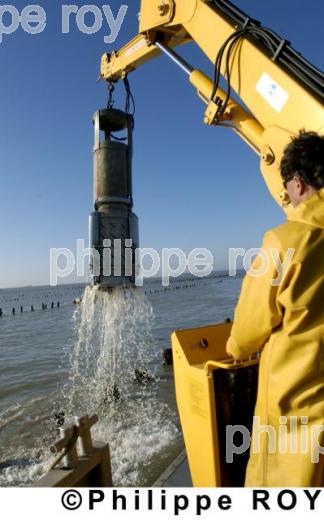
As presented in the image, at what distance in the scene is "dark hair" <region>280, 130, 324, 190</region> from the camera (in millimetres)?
2307

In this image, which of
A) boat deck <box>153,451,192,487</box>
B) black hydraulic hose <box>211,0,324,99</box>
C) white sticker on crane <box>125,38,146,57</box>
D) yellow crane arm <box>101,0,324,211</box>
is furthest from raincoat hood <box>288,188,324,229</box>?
white sticker on crane <box>125,38,146,57</box>

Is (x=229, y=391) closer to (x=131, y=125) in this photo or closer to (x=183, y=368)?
(x=183, y=368)

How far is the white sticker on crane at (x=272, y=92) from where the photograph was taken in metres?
3.69

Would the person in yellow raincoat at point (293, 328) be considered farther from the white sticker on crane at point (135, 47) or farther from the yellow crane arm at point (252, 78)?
the white sticker on crane at point (135, 47)

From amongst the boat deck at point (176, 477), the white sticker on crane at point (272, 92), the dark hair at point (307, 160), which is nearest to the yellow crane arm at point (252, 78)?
the white sticker on crane at point (272, 92)

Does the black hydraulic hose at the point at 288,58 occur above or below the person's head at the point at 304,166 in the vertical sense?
above

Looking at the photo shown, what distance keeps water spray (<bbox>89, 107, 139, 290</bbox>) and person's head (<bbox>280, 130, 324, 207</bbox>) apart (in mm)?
3617

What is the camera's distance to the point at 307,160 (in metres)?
2.32

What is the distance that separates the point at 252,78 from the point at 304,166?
2109mm

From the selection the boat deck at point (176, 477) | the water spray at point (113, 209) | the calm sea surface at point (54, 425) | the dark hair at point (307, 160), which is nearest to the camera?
the dark hair at point (307, 160)

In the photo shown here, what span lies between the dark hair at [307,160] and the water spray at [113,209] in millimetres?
3627

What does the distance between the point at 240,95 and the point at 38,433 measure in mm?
9554

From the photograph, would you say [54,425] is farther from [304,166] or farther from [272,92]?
[304,166]

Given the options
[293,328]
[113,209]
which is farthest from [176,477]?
[113,209]
